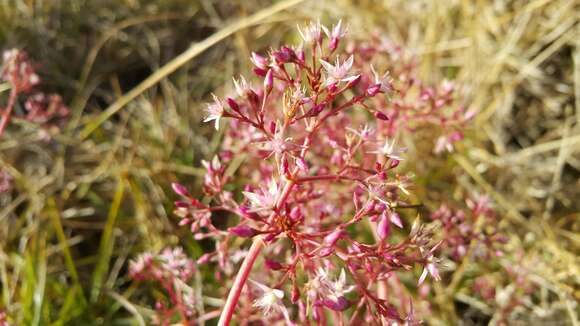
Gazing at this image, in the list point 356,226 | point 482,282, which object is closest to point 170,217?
point 356,226

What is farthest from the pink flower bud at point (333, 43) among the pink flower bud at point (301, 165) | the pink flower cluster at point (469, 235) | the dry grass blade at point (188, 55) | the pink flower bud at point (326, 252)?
the dry grass blade at point (188, 55)

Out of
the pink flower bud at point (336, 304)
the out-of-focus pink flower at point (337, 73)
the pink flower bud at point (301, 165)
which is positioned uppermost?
the out-of-focus pink flower at point (337, 73)

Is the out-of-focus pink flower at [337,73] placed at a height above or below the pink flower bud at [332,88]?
above

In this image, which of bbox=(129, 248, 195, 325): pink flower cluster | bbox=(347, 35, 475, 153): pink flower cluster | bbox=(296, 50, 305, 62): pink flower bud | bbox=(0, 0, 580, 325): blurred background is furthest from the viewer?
bbox=(0, 0, 580, 325): blurred background

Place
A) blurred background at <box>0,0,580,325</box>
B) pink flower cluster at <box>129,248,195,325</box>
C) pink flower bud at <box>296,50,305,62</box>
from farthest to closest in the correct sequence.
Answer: blurred background at <box>0,0,580,325</box>
pink flower cluster at <box>129,248,195,325</box>
pink flower bud at <box>296,50,305,62</box>

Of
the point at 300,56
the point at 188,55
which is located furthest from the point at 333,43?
the point at 188,55

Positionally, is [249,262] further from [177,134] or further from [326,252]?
[177,134]

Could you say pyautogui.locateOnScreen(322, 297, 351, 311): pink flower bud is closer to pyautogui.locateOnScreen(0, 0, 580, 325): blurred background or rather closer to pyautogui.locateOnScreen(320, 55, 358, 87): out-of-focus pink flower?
pyautogui.locateOnScreen(320, 55, 358, 87): out-of-focus pink flower

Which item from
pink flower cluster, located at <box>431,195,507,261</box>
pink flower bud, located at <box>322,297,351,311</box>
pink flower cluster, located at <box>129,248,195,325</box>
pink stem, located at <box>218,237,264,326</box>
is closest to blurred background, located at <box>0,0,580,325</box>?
pink flower cluster, located at <box>129,248,195,325</box>

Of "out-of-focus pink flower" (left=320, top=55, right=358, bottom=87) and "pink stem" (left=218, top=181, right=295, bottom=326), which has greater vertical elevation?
"out-of-focus pink flower" (left=320, top=55, right=358, bottom=87)

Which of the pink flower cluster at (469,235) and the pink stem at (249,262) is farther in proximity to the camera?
the pink flower cluster at (469,235)

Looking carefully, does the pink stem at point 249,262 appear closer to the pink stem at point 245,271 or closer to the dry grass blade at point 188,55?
the pink stem at point 245,271
